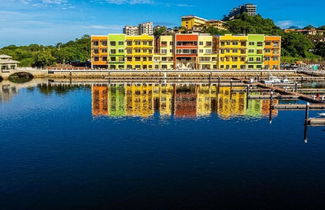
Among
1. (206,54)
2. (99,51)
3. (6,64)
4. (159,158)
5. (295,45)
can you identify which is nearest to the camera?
(159,158)

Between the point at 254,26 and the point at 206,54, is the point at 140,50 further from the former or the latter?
the point at 254,26

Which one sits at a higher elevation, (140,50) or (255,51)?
(255,51)

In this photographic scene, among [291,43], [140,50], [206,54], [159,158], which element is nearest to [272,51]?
[206,54]

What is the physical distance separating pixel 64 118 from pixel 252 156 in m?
31.9

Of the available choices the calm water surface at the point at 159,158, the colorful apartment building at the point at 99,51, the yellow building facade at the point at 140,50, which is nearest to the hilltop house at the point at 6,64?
the colorful apartment building at the point at 99,51

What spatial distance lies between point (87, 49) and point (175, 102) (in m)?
102

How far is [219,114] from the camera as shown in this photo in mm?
55625

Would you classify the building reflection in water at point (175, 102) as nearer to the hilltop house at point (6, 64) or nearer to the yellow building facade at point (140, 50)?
the yellow building facade at point (140, 50)

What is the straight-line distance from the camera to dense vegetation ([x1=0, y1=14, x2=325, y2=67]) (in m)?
140

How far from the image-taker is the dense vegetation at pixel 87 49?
139625 mm

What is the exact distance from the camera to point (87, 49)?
520 feet

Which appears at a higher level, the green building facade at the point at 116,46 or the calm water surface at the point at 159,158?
the green building facade at the point at 116,46

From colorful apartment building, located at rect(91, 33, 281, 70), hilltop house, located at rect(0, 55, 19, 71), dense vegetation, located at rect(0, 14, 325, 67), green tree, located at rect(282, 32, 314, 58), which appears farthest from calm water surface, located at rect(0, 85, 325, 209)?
green tree, located at rect(282, 32, 314, 58)

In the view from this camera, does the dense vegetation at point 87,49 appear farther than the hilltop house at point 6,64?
Yes
